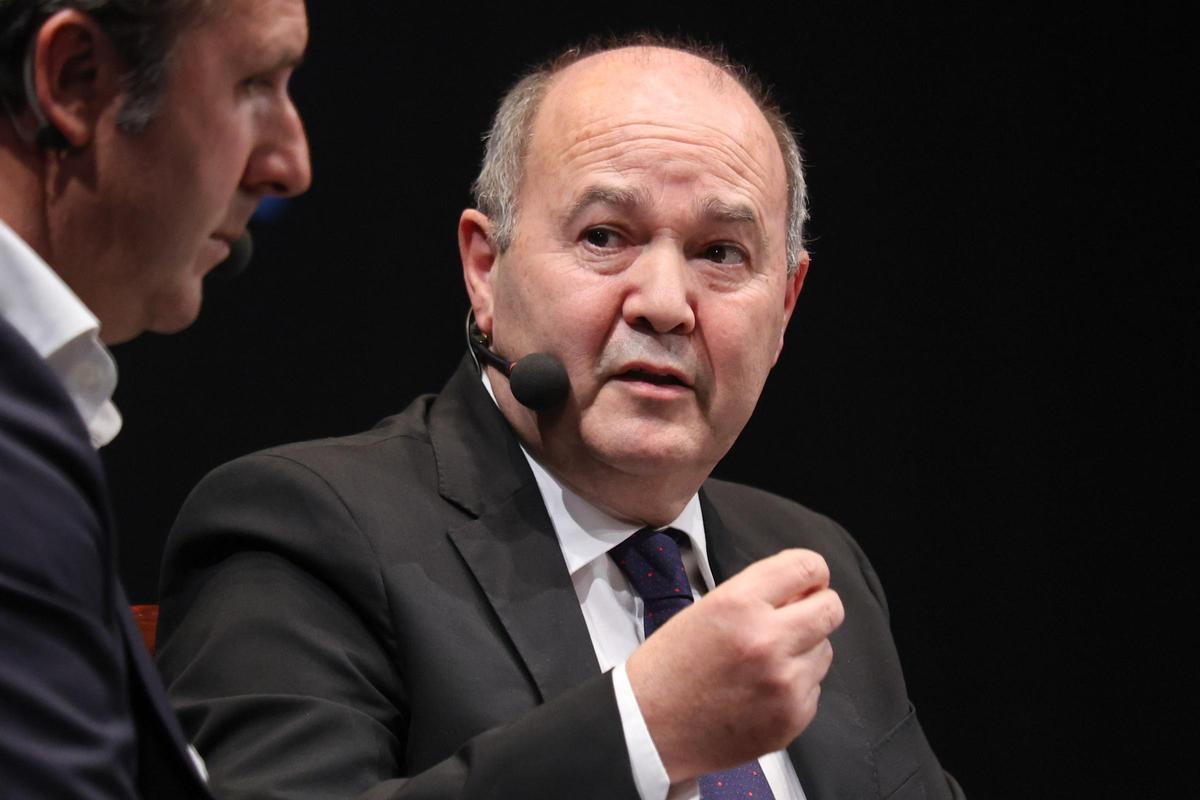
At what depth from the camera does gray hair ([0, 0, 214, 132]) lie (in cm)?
93

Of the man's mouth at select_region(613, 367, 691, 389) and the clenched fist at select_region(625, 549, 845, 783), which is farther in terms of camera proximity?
the man's mouth at select_region(613, 367, 691, 389)

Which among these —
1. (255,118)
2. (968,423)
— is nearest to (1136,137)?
(968,423)

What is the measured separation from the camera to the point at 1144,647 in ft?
9.64

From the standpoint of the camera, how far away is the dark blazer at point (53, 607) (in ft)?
2.59

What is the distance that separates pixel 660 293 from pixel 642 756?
66 centimetres

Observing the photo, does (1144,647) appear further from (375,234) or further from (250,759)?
(250,759)

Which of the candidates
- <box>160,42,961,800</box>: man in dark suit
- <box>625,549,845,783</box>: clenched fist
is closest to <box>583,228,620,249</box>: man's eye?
<box>160,42,961,800</box>: man in dark suit

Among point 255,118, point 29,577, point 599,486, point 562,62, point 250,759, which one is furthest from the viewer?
point 562,62

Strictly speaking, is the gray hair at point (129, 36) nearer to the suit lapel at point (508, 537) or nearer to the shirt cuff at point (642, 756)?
the shirt cuff at point (642, 756)

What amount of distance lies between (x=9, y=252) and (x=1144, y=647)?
255 centimetres

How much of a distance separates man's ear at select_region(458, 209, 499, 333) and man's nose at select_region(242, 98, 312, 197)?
0.84 meters

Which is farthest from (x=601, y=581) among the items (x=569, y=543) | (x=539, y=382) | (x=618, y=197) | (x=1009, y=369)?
(x=1009, y=369)

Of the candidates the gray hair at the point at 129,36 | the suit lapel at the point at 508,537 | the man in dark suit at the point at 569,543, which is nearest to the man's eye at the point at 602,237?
the man in dark suit at the point at 569,543

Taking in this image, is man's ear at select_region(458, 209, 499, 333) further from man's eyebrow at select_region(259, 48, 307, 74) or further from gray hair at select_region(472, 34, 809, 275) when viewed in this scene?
man's eyebrow at select_region(259, 48, 307, 74)
